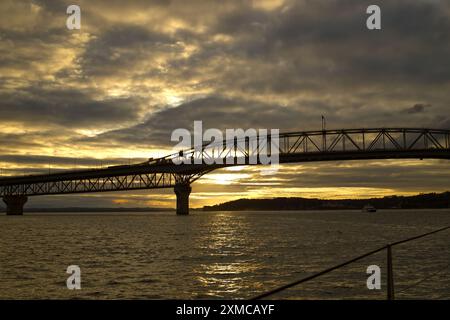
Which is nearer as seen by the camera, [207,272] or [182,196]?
[207,272]

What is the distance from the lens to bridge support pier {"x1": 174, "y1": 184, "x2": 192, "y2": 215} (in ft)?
526

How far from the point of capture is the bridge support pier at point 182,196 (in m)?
160

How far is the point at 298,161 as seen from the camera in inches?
5615

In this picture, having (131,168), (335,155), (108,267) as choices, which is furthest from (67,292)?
(131,168)

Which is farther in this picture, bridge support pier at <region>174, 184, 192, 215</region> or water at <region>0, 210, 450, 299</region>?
bridge support pier at <region>174, 184, 192, 215</region>

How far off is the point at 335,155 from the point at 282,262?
10589 cm

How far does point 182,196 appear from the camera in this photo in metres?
164

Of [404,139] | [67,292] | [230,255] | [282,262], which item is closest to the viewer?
[67,292]

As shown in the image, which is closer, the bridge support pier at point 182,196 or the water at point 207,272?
the water at point 207,272

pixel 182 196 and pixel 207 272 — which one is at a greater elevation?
pixel 182 196
